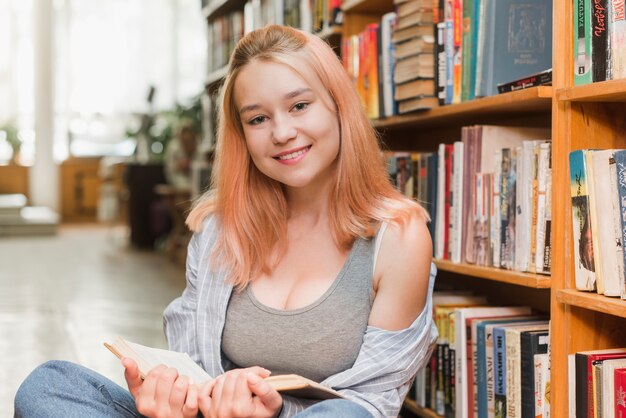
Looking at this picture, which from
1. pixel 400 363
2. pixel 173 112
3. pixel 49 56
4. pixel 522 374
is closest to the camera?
pixel 400 363

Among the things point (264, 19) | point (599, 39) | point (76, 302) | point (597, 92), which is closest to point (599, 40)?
point (599, 39)

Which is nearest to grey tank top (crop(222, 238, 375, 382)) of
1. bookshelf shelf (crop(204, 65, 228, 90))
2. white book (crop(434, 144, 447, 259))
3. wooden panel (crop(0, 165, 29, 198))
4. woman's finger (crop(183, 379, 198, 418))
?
woman's finger (crop(183, 379, 198, 418))

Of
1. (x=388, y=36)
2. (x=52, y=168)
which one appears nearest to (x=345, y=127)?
(x=388, y=36)

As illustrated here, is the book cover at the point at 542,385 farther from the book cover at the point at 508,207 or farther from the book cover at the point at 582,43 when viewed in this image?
the book cover at the point at 582,43

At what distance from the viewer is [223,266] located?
1468 mm

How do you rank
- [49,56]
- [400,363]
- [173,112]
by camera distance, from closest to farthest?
[400,363] → [173,112] → [49,56]

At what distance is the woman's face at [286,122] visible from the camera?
4.50 ft

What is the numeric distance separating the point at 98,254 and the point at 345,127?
18.1 ft

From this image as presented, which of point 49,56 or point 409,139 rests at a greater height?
point 49,56

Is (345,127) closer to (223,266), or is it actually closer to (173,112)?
(223,266)

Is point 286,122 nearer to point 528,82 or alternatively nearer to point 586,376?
point 528,82

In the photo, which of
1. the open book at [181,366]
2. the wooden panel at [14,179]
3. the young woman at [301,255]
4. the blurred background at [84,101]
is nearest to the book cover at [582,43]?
the young woman at [301,255]

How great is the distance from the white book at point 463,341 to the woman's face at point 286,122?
2.03 feet

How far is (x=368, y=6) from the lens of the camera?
2404 mm
